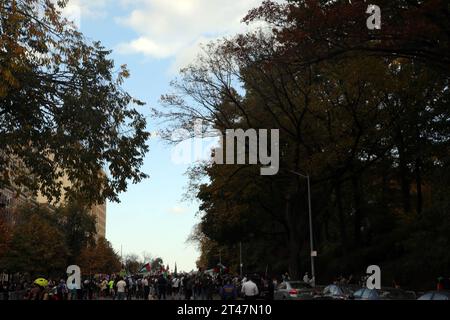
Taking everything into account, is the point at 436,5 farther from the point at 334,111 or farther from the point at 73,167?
the point at 334,111

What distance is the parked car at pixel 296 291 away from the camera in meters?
25.9

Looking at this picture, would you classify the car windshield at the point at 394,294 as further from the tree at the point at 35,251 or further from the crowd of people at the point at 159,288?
the tree at the point at 35,251

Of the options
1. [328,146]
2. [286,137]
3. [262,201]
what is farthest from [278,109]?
[262,201]

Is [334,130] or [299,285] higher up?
[334,130]

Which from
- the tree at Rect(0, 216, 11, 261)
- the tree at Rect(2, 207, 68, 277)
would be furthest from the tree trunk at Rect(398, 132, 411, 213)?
the tree at Rect(2, 207, 68, 277)

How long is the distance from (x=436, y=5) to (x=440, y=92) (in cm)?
1573

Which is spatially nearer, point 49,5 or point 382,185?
point 49,5

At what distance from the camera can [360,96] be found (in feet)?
130

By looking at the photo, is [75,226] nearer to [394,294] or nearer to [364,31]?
[364,31]

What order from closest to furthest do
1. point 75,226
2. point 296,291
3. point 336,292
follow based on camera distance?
point 336,292 → point 296,291 → point 75,226

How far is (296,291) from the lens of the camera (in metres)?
26.2

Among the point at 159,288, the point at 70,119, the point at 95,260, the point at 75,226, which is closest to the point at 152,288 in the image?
the point at 159,288

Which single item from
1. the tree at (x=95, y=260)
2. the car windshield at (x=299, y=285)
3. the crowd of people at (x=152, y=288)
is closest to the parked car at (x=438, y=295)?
the car windshield at (x=299, y=285)

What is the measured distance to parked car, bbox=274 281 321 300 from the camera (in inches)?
1019
